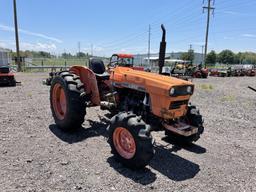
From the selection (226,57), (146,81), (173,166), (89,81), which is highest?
(226,57)

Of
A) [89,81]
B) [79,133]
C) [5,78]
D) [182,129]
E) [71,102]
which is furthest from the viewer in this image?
[5,78]

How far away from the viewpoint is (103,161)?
4297 millimetres

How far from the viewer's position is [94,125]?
6.29 meters

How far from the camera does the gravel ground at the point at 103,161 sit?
3.60 meters

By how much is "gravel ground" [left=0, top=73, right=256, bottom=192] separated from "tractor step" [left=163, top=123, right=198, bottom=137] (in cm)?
52

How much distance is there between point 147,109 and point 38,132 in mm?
2627

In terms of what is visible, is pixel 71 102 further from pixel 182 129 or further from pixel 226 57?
pixel 226 57

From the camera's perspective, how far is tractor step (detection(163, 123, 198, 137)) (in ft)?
14.1

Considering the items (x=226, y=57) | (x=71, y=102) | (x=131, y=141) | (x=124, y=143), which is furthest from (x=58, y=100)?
(x=226, y=57)

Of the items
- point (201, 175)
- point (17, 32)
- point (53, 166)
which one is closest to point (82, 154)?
point (53, 166)

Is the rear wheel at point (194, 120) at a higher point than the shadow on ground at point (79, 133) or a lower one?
higher

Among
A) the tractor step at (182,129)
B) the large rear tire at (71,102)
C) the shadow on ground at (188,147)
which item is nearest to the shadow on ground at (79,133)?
the large rear tire at (71,102)

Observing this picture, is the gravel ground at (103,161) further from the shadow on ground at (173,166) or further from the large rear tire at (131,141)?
the large rear tire at (131,141)

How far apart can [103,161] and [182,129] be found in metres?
1.44
